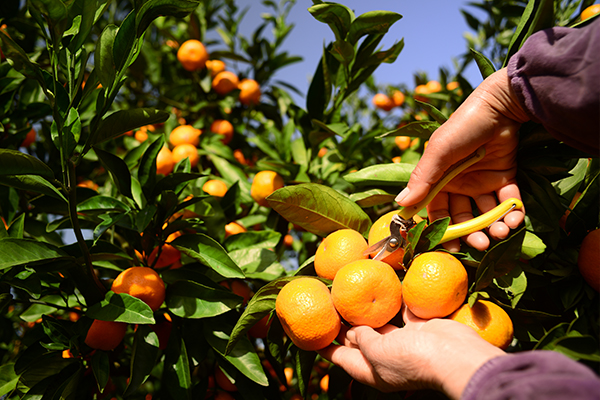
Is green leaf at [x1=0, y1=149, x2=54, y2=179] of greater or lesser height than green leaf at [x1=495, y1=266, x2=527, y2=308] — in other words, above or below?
above

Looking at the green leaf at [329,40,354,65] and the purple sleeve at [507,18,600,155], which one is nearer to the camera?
the purple sleeve at [507,18,600,155]

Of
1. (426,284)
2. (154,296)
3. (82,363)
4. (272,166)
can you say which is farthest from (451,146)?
(82,363)

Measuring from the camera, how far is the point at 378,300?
874 millimetres

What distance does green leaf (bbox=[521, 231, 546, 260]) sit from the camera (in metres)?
0.87

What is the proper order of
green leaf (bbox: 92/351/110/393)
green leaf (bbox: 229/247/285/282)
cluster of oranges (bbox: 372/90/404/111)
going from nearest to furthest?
green leaf (bbox: 92/351/110/393) → green leaf (bbox: 229/247/285/282) → cluster of oranges (bbox: 372/90/404/111)

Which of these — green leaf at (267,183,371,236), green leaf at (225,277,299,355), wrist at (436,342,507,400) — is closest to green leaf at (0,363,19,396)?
green leaf at (225,277,299,355)

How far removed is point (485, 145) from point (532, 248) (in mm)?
304

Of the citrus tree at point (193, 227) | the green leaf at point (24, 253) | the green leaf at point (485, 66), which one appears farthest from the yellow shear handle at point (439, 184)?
the green leaf at point (24, 253)

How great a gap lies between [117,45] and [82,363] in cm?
94

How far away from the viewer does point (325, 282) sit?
101cm

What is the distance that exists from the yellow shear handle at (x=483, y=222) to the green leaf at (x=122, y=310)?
80 cm

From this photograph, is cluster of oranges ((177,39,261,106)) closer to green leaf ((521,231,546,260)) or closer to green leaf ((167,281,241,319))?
green leaf ((167,281,241,319))

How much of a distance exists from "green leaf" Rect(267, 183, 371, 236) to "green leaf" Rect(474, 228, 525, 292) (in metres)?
0.38

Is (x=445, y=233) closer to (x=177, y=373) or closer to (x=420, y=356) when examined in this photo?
(x=420, y=356)
